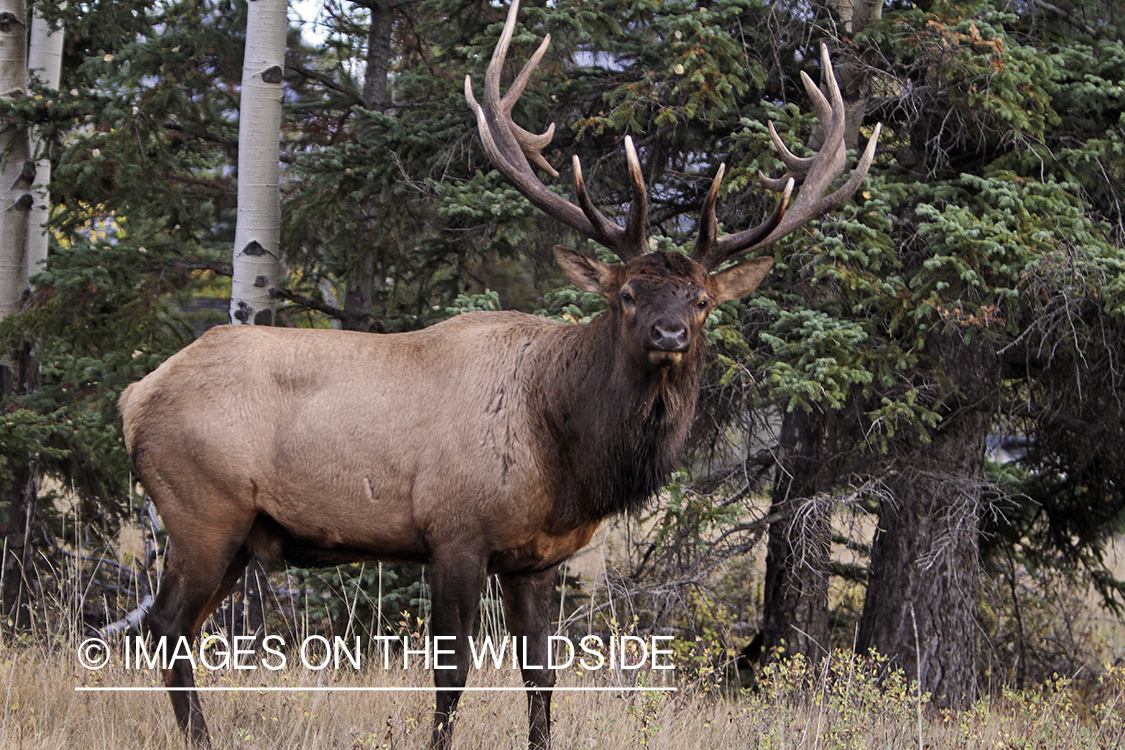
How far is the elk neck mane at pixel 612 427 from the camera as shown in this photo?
13.9 feet

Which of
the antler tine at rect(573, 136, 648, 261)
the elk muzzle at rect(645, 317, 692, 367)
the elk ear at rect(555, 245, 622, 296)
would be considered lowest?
the elk muzzle at rect(645, 317, 692, 367)

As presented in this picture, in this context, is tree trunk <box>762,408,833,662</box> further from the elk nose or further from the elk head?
the elk nose

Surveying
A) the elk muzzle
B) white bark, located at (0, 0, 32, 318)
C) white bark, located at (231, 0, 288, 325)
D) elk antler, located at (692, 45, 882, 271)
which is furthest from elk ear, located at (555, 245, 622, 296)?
white bark, located at (0, 0, 32, 318)

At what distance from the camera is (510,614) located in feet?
15.3

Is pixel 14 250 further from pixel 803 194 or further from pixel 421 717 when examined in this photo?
pixel 803 194

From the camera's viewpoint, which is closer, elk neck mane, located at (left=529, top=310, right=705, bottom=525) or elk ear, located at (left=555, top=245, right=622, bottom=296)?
elk neck mane, located at (left=529, top=310, right=705, bottom=525)

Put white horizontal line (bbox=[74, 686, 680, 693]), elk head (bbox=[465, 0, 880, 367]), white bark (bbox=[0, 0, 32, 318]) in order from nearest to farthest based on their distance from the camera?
elk head (bbox=[465, 0, 880, 367]) < white horizontal line (bbox=[74, 686, 680, 693]) < white bark (bbox=[0, 0, 32, 318])

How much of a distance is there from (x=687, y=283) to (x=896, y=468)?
311 cm

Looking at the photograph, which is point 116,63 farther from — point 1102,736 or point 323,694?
→ point 1102,736

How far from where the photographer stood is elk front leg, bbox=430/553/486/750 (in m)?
4.17

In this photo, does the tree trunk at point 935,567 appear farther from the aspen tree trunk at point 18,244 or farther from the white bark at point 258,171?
the aspen tree trunk at point 18,244

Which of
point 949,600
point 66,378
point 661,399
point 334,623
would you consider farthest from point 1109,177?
point 66,378

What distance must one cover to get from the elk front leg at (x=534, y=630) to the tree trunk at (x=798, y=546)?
7.16 feet

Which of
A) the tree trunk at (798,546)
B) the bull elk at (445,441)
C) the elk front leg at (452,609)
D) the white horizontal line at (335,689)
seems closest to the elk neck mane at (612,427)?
the bull elk at (445,441)
